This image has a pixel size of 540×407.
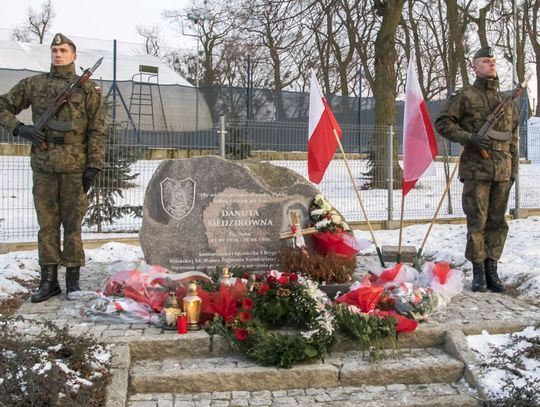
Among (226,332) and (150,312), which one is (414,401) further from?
(150,312)

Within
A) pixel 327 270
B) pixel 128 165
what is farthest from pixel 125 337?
pixel 128 165

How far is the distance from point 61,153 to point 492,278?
3960 millimetres

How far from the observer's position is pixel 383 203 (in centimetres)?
1119

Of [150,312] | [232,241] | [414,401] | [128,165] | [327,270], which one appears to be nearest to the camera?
[414,401]

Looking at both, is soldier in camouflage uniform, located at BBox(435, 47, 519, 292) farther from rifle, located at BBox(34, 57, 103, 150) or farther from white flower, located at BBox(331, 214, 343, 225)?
rifle, located at BBox(34, 57, 103, 150)

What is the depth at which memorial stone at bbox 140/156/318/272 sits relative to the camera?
19.1 ft

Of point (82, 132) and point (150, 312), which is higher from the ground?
point (82, 132)

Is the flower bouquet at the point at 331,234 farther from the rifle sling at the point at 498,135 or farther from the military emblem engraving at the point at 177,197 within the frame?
the rifle sling at the point at 498,135

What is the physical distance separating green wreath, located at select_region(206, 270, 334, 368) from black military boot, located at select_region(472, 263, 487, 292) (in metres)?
1.92

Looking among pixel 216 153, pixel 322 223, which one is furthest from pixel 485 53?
pixel 216 153

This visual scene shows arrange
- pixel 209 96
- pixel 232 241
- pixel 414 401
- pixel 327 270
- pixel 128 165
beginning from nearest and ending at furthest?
pixel 414 401, pixel 327 270, pixel 232 241, pixel 128 165, pixel 209 96

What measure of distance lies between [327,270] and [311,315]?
1.10 m

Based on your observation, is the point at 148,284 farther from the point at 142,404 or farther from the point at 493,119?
the point at 493,119

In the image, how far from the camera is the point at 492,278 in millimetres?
5809
